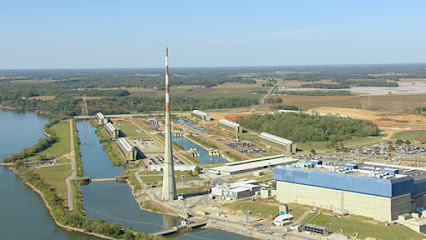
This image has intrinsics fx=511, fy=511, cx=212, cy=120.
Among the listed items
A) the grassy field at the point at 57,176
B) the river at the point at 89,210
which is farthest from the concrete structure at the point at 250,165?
the grassy field at the point at 57,176

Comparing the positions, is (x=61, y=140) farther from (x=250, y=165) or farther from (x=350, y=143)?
(x=350, y=143)

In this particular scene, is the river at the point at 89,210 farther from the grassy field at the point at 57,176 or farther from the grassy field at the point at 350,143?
the grassy field at the point at 350,143

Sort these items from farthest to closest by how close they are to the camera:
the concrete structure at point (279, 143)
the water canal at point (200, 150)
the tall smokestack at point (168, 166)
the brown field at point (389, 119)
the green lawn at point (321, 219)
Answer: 1. the brown field at point (389, 119)
2. the concrete structure at point (279, 143)
3. the water canal at point (200, 150)
4. the tall smokestack at point (168, 166)
5. the green lawn at point (321, 219)

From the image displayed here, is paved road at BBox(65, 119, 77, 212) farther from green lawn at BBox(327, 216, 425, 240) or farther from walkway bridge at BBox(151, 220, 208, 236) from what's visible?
green lawn at BBox(327, 216, 425, 240)

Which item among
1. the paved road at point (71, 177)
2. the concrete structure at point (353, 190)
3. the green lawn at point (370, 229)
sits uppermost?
the concrete structure at point (353, 190)

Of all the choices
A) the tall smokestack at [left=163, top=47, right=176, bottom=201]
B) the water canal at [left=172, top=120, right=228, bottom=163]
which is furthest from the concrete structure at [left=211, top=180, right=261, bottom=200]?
the water canal at [left=172, top=120, right=228, bottom=163]

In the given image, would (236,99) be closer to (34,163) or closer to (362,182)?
(34,163)

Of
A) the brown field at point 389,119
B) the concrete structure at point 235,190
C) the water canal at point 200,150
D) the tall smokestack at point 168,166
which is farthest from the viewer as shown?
the brown field at point 389,119

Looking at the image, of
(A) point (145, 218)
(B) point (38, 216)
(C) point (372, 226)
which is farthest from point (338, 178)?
(B) point (38, 216)
